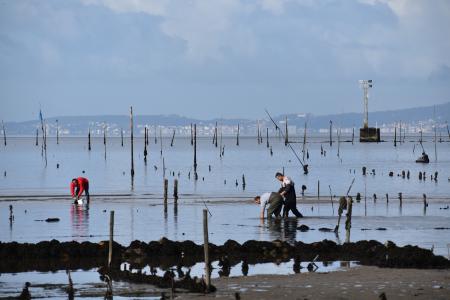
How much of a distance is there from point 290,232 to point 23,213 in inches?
696

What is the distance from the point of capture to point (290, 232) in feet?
129

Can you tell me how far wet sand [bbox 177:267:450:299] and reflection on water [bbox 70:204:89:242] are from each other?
44.6ft

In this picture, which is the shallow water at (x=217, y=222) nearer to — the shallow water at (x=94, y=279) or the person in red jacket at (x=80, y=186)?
the person in red jacket at (x=80, y=186)

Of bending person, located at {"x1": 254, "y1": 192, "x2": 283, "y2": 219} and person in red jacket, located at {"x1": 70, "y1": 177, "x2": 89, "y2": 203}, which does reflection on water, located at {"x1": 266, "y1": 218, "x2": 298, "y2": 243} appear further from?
person in red jacket, located at {"x1": 70, "y1": 177, "x2": 89, "y2": 203}

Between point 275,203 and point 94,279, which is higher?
point 275,203

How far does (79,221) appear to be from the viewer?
4675 cm

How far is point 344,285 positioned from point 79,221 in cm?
2328

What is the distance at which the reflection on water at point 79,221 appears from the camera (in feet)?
132

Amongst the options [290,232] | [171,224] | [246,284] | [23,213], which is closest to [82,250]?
[246,284]

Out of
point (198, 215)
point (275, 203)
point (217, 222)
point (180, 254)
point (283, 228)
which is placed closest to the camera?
point (180, 254)

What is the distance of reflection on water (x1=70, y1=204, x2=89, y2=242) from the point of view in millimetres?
40281

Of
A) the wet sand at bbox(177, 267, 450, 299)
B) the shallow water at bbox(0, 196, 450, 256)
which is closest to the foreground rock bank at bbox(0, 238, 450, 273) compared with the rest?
the wet sand at bbox(177, 267, 450, 299)

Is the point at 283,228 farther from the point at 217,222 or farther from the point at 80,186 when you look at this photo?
the point at 80,186

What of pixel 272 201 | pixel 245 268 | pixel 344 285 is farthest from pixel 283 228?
pixel 344 285
